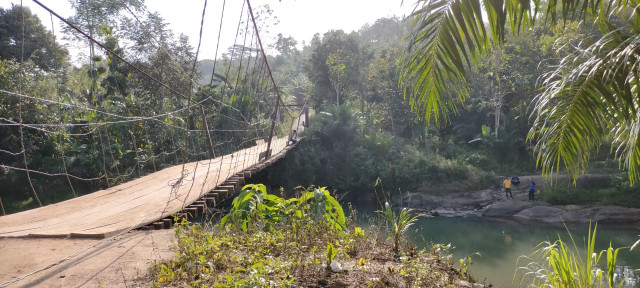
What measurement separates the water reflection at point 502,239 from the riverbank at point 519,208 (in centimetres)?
43

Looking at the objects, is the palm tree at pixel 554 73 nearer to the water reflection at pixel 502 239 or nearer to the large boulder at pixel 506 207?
the water reflection at pixel 502 239

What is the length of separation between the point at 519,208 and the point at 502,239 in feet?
8.66

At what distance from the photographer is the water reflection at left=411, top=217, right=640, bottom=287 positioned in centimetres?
666

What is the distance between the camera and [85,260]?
87.7 inches

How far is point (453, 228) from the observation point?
10.7 metres

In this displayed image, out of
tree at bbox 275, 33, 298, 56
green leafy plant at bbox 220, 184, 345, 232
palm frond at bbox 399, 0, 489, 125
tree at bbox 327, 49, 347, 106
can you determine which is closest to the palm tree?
palm frond at bbox 399, 0, 489, 125

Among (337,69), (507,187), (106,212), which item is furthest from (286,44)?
(106,212)

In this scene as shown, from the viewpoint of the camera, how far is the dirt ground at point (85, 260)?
6.38 feet

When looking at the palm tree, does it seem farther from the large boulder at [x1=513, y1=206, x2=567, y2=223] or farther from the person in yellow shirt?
the person in yellow shirt

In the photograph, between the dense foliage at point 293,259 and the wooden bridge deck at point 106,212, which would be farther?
the wooden bridge deck at point 106,212

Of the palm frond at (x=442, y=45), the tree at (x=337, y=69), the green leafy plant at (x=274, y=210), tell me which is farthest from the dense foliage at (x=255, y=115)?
the palm frond at (x=442, y=45)

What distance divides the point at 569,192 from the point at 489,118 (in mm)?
4191

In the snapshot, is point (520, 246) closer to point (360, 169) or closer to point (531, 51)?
point (360, 169)

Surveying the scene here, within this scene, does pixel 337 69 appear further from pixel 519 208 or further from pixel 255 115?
pixel 519 208
